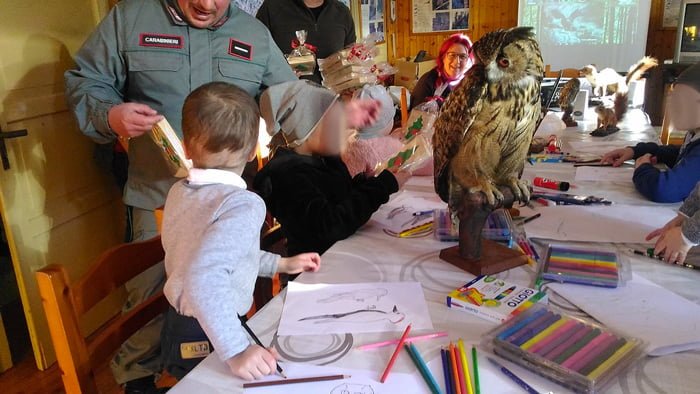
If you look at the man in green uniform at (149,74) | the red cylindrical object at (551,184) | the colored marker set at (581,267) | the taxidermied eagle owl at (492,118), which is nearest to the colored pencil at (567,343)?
the colored marker set at (581,267)

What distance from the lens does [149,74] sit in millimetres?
1526

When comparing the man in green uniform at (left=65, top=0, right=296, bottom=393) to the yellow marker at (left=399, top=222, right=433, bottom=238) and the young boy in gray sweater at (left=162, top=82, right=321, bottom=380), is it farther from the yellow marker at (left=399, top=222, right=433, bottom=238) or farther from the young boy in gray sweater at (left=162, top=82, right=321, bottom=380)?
the yellow marker at (left=399, top=222, right=433, bottom=238)

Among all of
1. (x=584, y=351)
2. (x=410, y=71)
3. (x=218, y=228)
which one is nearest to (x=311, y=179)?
(x=218, y=228)

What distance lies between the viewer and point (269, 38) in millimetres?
1720

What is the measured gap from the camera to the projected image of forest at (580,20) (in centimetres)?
489

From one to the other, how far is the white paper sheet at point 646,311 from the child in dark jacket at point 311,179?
18.6 inches

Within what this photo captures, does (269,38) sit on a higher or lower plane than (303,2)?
lower

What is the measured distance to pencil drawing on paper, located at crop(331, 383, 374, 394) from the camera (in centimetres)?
68

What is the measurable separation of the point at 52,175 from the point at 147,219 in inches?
22.8

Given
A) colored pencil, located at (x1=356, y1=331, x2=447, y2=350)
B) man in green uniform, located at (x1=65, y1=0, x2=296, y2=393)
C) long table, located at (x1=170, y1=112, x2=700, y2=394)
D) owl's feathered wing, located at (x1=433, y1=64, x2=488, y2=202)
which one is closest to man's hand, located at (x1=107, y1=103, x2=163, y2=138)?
man in green uniform, located at (x1=65, y1=0, x2=296, y2=393)

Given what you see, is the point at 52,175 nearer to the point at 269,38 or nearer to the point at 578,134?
the point at 269,38

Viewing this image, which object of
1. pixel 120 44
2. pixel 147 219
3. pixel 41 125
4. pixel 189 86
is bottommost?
pixel 147 219

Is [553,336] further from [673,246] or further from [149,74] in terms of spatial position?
[149,74]

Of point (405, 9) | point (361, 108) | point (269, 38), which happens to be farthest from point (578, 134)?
point (405, 9)
